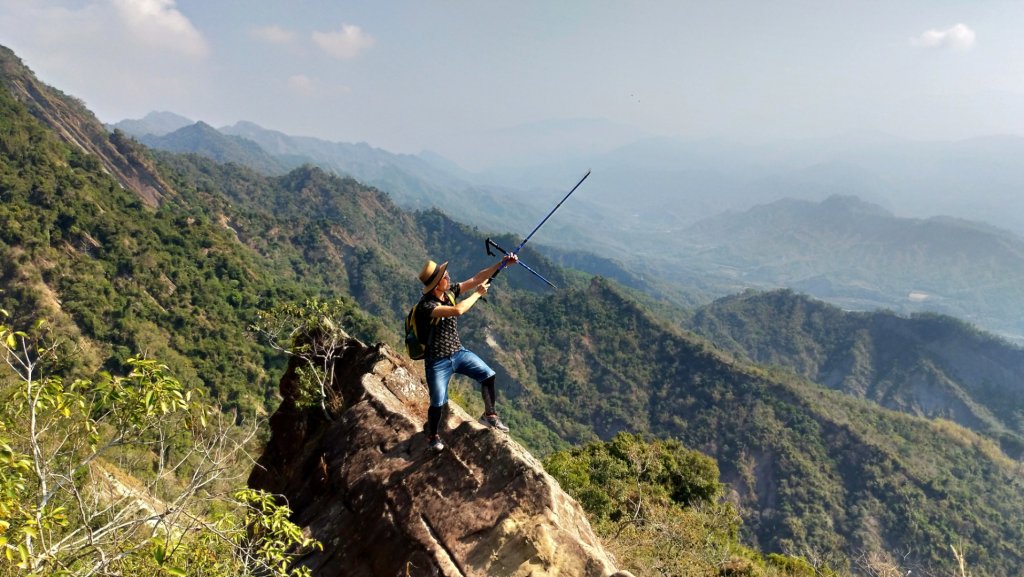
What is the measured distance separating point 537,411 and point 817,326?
115 metres

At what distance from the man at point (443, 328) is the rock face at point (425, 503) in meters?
0.70

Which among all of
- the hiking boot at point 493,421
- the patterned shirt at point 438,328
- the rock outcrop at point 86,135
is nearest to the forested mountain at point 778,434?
the hiking boot at point 493,421

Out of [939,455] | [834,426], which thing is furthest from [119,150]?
[939,455]

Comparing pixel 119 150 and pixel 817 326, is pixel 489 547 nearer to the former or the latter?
pixel 119 150

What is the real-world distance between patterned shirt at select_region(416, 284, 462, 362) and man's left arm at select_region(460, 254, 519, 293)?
25 centimetres

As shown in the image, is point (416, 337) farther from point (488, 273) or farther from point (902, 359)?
point (902, 359)

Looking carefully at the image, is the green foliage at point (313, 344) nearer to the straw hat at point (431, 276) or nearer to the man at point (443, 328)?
the man at point (443, 328)

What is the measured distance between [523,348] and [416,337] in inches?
4296

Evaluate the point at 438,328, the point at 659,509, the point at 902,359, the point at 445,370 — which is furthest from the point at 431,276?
the point at 902,359

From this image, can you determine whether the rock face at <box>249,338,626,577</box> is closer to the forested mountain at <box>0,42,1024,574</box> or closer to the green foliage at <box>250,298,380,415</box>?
the green foliage at <box>250,298,380,415</box>

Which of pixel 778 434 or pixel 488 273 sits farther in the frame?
pixel 778 434

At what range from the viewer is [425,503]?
Result: 7.18m

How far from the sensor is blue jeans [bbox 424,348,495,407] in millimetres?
7008

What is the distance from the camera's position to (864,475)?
252 feet
